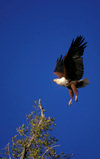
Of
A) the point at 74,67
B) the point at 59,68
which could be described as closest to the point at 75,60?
the point at 74,67

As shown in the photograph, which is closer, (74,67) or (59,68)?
(74,67)

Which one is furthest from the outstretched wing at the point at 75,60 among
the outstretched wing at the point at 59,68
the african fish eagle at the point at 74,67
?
the outstretched wing at the point at 59,68

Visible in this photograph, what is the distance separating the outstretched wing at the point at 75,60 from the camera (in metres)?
6.06

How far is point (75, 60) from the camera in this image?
6262 millimetres

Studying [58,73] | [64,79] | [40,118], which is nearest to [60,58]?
[58,73]

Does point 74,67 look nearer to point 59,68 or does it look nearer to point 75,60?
point 75,60

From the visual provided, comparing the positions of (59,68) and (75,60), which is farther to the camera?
(59,68)

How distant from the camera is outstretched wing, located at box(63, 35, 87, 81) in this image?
6059 millimetres

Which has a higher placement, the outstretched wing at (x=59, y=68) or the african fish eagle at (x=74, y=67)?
the outstretched wing at (x=59, y=68)

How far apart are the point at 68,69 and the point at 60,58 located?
88.2 inches

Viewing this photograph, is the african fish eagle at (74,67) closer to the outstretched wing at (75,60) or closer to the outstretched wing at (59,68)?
the outstretched wing at (75,60)

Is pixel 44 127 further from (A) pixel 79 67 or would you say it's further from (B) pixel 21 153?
(A) pixel 79 67

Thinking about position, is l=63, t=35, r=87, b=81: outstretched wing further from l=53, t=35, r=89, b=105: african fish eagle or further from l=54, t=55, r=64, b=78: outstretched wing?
l=54, t=55, r=64, b=78: outstretched wing

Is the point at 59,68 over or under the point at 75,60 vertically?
over
